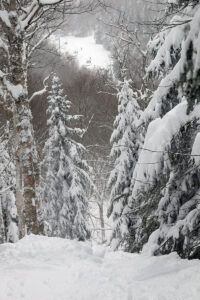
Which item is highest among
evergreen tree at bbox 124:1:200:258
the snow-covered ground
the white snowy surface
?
the white snowy surface

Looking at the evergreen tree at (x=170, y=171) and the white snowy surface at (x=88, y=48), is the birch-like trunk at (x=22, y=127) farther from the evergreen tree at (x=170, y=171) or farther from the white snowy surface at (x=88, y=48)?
the white snowy surface at (x=88, y=48)

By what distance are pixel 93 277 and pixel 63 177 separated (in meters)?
10.9

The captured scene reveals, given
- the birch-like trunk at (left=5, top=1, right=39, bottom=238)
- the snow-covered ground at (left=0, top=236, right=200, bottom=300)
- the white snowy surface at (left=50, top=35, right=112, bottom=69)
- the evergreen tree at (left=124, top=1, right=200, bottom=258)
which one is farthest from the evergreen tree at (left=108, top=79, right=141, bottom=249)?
the white snowy surface at (left=50, top=35, right=112, bottom=69)

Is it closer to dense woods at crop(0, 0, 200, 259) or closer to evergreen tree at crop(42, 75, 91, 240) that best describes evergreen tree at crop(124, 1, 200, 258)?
dense woods at crop(0, 0, 200, 259)

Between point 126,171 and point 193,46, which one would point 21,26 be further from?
point 126,171

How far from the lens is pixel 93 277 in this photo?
12.9 ft

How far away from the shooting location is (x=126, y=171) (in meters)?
10.9

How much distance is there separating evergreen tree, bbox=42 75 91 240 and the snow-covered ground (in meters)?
9.32

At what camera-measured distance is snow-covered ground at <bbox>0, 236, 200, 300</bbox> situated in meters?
3.18

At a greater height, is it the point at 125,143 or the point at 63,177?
the point at 125,143

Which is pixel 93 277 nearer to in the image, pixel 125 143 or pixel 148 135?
pixel 148 135

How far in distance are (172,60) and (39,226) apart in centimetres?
445

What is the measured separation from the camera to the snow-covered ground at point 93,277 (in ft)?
10.4

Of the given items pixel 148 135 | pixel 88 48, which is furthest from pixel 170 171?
pixel 88 48
